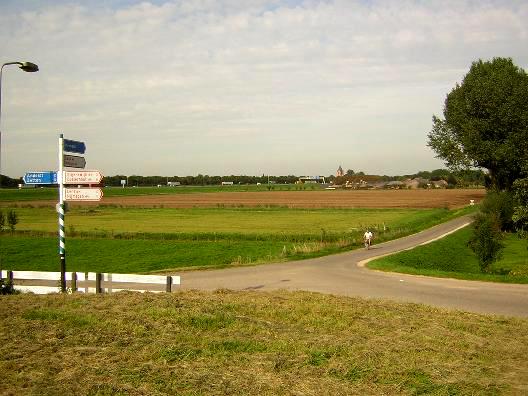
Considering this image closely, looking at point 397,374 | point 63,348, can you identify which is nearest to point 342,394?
point 397,374

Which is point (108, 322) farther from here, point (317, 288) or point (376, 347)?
point (317, 288)

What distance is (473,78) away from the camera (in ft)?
199

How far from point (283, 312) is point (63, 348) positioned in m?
4.84

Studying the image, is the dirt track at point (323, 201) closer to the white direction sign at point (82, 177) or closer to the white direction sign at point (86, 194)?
the white direction sign at point (82, 177)

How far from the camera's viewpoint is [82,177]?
14.8m

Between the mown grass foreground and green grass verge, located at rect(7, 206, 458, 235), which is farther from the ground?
the mown grass foreground

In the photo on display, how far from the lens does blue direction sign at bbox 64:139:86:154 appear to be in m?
14.8

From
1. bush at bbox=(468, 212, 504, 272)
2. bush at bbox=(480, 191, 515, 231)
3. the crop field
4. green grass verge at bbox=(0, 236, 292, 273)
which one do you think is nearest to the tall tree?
bush at bbox=(480, 191, 515, 231)

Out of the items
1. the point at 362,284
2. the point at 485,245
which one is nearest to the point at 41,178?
the point at 362,284

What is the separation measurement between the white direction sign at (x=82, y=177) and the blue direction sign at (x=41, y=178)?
0.54 m

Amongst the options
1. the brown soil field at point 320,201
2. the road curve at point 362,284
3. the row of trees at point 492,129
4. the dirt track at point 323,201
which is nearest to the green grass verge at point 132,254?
the road curve at point 362,284

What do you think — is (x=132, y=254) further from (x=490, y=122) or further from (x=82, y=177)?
(x=490, y=122)

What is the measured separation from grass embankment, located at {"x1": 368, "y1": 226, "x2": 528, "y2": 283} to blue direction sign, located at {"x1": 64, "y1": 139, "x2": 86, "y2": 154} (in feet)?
50.9

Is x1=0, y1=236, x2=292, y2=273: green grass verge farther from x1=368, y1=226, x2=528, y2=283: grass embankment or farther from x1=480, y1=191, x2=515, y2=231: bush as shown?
x1=480, y1=191, x2=515, y2=231: bush
